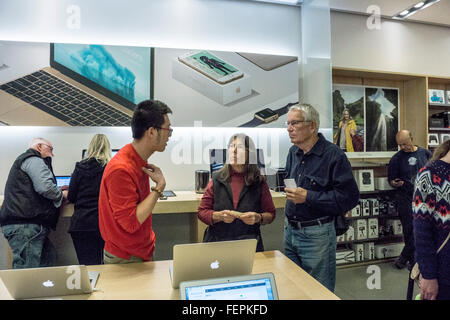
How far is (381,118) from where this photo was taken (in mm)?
4090

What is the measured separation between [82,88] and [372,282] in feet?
12.0

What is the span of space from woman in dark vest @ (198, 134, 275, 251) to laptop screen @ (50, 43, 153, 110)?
177 centimetres

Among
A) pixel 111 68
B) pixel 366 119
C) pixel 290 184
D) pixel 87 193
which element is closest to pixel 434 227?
pixel 290 184

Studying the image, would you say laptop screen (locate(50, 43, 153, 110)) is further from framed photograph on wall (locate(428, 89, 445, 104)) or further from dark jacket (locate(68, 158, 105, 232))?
framed photograph on wall (locate(428, 89, 445, 104))

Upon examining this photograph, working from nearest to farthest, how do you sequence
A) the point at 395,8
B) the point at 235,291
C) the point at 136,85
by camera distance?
the point at 235,291 → the point at 136,85 → the point at 395,8

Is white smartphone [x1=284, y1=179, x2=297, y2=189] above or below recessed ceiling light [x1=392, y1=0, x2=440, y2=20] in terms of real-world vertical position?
below

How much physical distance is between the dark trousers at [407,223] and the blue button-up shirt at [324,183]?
2.21m

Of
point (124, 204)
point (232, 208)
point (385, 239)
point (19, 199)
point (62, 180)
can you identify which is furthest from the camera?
point (385, 239)

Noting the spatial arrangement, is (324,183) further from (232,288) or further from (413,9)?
(413,9)

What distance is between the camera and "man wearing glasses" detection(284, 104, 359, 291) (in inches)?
67.8

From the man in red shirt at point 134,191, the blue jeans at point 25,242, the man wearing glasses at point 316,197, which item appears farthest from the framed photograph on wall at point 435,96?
the blue jeans at point 25,242

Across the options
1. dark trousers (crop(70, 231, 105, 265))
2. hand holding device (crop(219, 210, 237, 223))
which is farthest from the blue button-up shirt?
dark trousers (crop(70, 231, 105, 265))

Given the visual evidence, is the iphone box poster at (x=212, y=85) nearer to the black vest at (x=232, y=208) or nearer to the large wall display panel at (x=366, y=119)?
the large wall display panel at (x=366, y=119)
